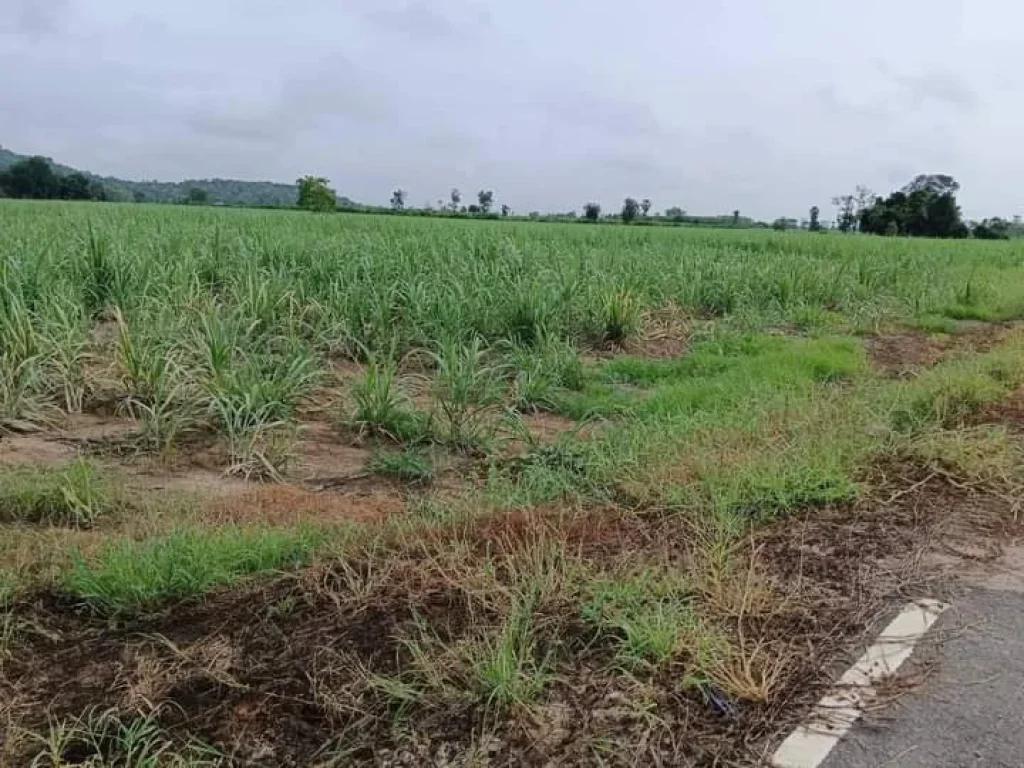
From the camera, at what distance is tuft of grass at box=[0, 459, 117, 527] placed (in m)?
2.87

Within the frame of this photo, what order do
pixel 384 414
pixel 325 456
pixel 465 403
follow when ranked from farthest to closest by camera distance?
pixel 465 403
pixel 384 414
pixel 325 456

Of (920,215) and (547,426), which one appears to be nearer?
(547,426)

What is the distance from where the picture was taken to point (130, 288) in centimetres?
579

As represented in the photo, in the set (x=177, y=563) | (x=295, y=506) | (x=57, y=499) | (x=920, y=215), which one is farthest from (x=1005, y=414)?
(x=920, y=215)

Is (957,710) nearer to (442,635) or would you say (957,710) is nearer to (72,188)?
(442,635)

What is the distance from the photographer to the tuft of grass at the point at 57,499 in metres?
2.87

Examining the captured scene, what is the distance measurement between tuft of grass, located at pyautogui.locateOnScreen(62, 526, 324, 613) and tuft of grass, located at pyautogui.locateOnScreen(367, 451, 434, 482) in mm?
917

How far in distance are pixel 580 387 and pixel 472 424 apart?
1.45 m

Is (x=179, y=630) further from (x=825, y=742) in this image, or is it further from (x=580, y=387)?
(x=580, y=387)

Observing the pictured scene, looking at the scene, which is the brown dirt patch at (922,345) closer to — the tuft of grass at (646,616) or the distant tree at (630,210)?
the tuft of grass at (646,616)

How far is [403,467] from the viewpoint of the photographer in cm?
356

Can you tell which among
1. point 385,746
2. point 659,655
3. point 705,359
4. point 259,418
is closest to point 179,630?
point 385,746

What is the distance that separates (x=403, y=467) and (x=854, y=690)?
7.18 ft

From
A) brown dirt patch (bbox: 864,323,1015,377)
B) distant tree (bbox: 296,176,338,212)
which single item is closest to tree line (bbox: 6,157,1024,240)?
distant tree (bbox: 296,176,338,212)
